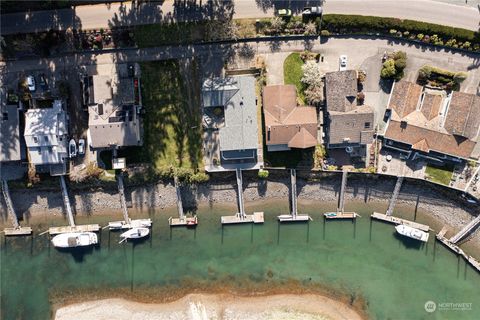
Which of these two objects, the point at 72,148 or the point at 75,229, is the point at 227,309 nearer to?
the point at 75,229

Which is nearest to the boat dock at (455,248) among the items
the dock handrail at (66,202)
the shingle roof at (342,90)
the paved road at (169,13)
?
the shingle roof at (342,90)

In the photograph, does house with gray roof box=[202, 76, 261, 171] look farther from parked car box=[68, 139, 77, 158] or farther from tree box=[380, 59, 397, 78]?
parked car box=[68, 139, 77, 158]

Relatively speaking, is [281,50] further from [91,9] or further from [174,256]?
[174,256]

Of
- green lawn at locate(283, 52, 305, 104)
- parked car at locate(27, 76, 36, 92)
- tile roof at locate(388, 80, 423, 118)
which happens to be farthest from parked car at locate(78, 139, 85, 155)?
tile roof at locate(388, 80, 423, 118)

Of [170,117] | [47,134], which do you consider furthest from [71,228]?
[170,117]

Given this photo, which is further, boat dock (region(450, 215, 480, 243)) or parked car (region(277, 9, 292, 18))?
boat dock (region(450, 215, 480, 243))

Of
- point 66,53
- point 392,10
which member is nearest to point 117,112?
point 66,53
